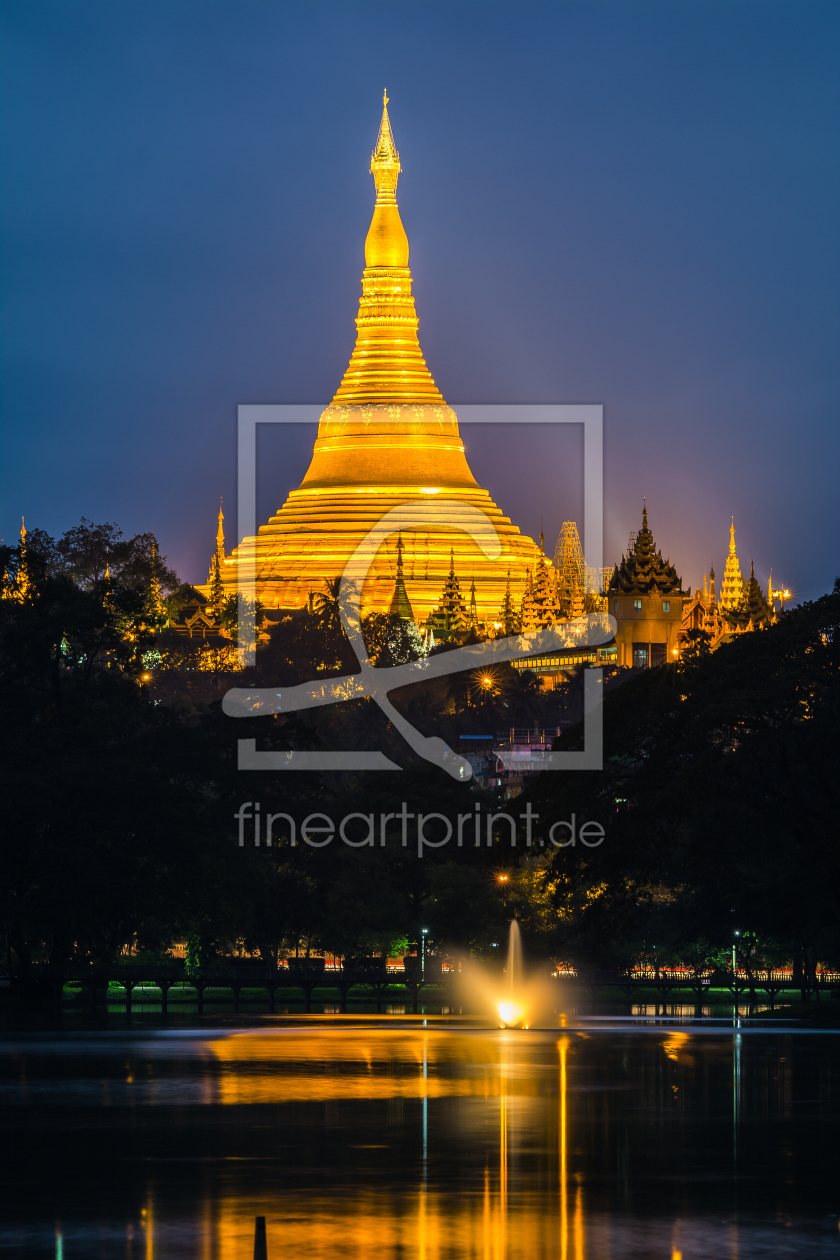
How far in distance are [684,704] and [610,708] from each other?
9.28 ft

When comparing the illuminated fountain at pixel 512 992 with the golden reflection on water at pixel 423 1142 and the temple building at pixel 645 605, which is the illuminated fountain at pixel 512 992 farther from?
the temple building at pixel 645 605

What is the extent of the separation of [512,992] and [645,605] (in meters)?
106

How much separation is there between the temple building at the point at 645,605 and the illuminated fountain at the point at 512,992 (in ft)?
323

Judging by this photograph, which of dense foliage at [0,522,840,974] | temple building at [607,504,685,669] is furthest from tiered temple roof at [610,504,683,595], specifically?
dense foliage at [0,522,840,974]

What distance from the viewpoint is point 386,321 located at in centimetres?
15162

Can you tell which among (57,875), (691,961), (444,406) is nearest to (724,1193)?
(57,875)

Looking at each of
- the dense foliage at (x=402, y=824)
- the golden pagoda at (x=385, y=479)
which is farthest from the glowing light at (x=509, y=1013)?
the golden pagoda at (x=385, y=479)

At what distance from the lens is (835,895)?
46188mm

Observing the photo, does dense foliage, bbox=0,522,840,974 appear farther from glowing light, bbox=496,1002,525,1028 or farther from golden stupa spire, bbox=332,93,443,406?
golden stupa spire, bbox=332,93,443,406

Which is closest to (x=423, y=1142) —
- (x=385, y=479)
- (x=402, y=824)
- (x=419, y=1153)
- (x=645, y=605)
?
(x=419, y=1153)

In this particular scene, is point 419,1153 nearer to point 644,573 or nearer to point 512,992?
point 512,992

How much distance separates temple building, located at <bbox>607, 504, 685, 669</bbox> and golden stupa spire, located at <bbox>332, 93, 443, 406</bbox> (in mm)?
25301

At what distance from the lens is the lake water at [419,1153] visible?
17.5m

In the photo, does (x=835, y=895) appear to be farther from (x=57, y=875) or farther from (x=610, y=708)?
(x=57, y=875)
